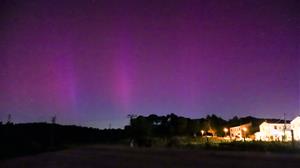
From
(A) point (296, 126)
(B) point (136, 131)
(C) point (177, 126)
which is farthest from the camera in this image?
(C) point (177, 126)

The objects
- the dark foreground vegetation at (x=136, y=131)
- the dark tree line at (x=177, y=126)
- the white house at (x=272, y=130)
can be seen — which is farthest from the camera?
the dark tree line at (x=177, y=126)

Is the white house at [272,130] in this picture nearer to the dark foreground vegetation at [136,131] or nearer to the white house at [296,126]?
the white house at [296,126]

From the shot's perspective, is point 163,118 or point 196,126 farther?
point 163,118

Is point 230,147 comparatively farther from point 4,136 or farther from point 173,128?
point 173,128

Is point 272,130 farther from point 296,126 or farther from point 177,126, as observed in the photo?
point 177,126

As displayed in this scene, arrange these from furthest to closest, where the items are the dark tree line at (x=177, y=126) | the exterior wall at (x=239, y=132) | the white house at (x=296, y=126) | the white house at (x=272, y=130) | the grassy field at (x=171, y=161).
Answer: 1. the dark tree line at (x=177, y=126)
2. the exterior wall at (x=239, y=132)
3. the white house at (x=272, y=130)
4. the white house at (x=296, y=126)
5. the grassy field at (x=171, y=161)

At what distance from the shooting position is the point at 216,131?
8850 cm

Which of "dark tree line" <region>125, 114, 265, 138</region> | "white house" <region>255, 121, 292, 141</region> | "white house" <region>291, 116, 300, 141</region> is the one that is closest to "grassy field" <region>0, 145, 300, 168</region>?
"white house" <region>291, 116, 300, 141</region>

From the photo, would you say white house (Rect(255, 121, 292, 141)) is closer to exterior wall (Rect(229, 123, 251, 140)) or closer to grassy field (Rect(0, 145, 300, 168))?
exterior wall (Rect(229, 123, 251, 140))

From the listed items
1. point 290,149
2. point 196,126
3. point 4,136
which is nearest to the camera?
point 290,149

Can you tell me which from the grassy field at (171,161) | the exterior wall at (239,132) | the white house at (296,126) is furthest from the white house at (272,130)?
the grassy field at (171,161)

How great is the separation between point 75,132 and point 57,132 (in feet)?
18.0

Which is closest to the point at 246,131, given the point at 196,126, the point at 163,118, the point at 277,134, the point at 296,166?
the point at 277,134

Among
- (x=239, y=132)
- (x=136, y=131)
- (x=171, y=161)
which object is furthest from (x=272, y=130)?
(x=171, y=161)
